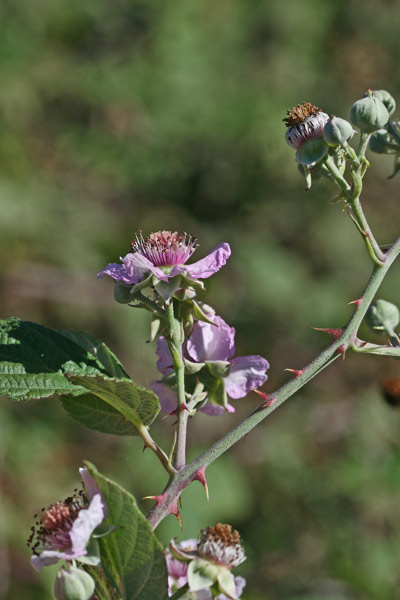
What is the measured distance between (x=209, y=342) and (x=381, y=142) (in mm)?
416

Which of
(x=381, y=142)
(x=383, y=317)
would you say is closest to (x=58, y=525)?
(x=383, y=317)

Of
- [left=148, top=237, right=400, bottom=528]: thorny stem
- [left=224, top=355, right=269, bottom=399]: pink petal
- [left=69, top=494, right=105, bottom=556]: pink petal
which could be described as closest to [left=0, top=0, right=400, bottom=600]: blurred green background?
[left=224, top=355, right=269, bottom=399]: pink petal

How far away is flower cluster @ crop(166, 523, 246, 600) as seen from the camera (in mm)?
894

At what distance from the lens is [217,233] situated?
488 centimetres

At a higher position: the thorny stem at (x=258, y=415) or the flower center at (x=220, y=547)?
the thorny stem at (x=258, y=415)

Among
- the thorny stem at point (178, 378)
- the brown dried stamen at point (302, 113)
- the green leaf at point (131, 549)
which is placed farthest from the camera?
the brown dried stamen at point (302, 113)

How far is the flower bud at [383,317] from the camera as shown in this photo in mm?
1012

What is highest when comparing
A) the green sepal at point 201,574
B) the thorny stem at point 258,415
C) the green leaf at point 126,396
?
the green leaf at point 126,396

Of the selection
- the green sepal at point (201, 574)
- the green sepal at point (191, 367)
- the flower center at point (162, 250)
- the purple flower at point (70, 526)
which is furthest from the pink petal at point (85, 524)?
the flower center at point (162, 250)

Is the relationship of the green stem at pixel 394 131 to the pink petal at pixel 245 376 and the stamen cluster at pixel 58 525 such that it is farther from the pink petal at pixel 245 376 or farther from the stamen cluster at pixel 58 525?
the stamen cluster at pixel 58 525

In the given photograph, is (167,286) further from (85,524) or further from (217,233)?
(217,233)

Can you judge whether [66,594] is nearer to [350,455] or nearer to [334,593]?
[334,593]

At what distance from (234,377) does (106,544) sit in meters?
0.31

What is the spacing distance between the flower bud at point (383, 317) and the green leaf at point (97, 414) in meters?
0.36
